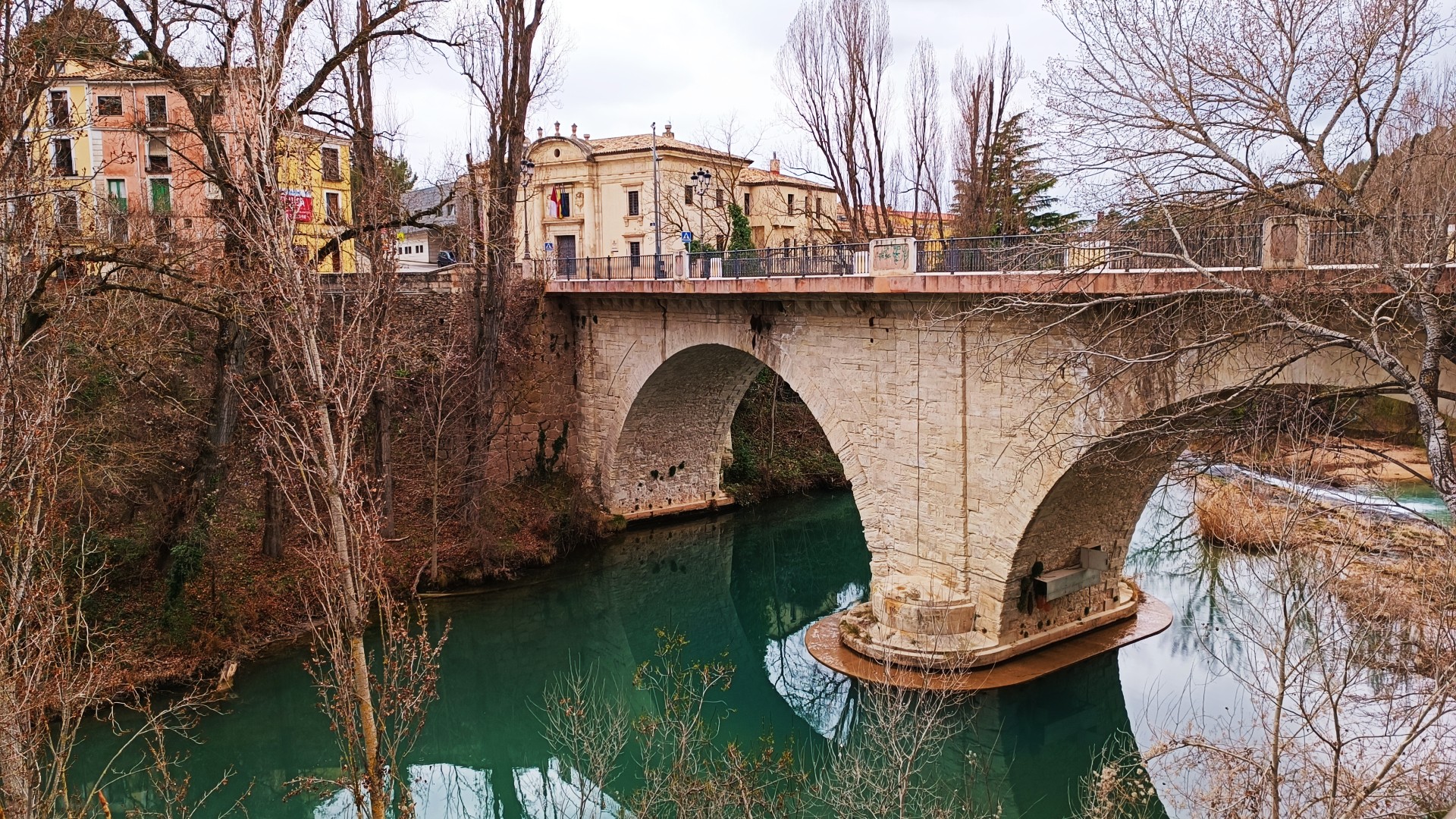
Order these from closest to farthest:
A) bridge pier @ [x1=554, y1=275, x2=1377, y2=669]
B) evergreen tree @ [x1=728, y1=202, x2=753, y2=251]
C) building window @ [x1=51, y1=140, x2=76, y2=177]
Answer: building window @ [x1=51, y1=140, x2=76, y2=177] < bridge pier @ [x1=554, y1=275, x2=1377, y2=669] < evergreen tree @ [x1=728, y1=202, x2=753, y2=251]

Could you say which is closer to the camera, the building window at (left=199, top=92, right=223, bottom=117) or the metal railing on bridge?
the metal railing on bridge

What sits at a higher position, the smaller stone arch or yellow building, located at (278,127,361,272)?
yellow building, located at (278,127,361,272)

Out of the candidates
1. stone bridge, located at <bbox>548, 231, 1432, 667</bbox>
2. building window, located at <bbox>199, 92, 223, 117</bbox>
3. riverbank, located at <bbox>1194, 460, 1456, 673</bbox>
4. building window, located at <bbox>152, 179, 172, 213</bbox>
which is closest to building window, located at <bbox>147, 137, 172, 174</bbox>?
building window, located at <bbox>152, 179, 172, 213</bbox>

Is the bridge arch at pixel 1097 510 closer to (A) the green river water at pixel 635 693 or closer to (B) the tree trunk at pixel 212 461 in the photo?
(A) the green river water at pixel 635 693

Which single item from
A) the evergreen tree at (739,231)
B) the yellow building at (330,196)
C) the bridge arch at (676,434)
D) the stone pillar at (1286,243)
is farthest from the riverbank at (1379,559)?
the evergreen tree at (739,231)

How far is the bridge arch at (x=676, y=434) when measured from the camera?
67.2 feet

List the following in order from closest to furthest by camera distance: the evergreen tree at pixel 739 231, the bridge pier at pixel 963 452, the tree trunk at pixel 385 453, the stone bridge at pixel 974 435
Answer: the stone bridge at pixel 974 435, the bridge pier at pixel 963 452, the tree trunk at pixel 385 453, the evergreen tree at pixel 739 231

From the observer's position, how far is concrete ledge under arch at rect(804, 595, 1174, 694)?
1277 centimetres

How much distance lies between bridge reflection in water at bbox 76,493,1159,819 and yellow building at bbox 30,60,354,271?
17.2 ft

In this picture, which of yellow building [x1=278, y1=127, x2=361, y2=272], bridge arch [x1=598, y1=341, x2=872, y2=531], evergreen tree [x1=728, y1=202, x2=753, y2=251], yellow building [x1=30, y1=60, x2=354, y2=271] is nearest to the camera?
yellow building [x1=30, y1=60, x2=354, y2=271]

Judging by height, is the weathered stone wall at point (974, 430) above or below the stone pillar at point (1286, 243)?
below

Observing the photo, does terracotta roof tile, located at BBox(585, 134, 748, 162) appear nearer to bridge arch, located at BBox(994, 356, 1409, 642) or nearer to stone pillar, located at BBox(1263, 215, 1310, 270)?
bridge arch, located at BBox(994, 356, 1409, 642)

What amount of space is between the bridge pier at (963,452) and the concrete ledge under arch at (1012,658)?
0.17 meters

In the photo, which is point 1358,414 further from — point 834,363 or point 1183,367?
point 834,363
